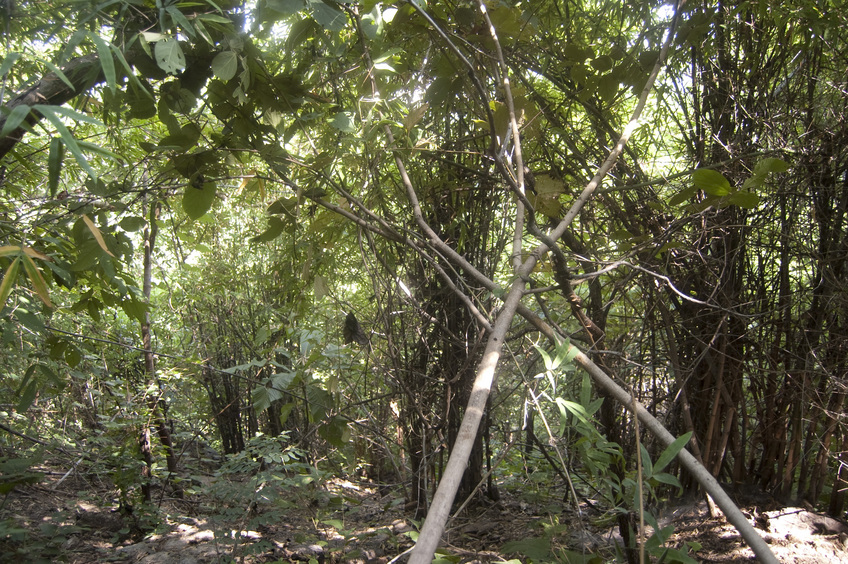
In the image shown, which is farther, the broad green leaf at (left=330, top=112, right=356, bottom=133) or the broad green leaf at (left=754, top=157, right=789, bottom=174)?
Result: the broad green leaf at (left=330, top=112, right=356, bottom=133)

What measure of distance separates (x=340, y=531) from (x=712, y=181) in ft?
6.27

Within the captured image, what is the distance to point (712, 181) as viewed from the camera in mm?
1075

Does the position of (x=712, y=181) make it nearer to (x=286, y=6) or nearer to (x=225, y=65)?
(x=286, y=6)

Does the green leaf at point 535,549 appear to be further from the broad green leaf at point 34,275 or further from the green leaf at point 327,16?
the green leaf at point 327,16

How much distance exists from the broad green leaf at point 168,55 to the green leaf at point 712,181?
42.5 inches

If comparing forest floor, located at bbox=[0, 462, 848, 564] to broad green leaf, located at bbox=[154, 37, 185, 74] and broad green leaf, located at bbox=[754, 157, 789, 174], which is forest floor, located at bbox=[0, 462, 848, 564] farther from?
broad green leaf, located at bbox=[154, 37, 185, 74]

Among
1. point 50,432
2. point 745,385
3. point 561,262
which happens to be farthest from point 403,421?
point 50,432

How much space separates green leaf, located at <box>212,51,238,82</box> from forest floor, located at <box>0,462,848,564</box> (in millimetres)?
1123

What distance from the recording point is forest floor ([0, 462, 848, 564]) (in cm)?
164

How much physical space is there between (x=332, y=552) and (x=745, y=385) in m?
1.65

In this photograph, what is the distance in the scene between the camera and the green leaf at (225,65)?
1.21 metres

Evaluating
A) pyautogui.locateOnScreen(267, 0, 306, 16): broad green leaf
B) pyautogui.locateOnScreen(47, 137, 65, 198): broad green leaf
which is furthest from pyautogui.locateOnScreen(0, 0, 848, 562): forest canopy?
pyautogui.locateOnScreen(47, 137, 65, 198): broad green leaf

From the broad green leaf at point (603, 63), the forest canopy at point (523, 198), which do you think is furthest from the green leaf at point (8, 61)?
the broad green leaf at point (603, 63)

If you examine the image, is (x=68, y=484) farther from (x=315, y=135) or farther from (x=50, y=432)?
(x=315, y=135)
